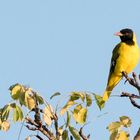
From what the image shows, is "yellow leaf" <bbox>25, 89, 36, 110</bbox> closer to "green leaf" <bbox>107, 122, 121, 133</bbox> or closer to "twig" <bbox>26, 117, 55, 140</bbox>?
"twig" <bbox>26, 117, 55, 140</bbox>

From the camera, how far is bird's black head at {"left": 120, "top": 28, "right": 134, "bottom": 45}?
10655 mm

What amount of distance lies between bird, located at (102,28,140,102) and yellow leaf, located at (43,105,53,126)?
5480 millimetres

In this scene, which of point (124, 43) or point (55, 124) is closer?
point (55, 124)

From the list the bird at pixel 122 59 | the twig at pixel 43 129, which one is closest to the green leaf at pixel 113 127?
the twig at pixel 43 129

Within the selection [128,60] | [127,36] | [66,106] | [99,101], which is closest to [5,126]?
[66,106]

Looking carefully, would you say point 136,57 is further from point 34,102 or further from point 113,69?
point 34,102

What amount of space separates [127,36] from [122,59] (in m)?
1.17

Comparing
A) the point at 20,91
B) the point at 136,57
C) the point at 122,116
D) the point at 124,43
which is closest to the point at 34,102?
the point at 20,91

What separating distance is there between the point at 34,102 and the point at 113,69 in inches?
236

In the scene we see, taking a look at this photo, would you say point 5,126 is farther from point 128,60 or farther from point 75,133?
Answer: point 128,60

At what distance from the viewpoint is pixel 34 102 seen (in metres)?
4.43

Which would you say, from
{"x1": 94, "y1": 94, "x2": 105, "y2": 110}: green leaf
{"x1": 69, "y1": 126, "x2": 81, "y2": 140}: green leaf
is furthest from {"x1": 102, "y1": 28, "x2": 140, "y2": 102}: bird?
{"x1": 69, "y1": 126, "x2": 81, "y2": 140}: green leaf

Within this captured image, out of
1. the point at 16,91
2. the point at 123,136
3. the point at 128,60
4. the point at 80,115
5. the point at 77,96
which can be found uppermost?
the point at 16,91

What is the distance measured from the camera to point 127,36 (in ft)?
36.2
